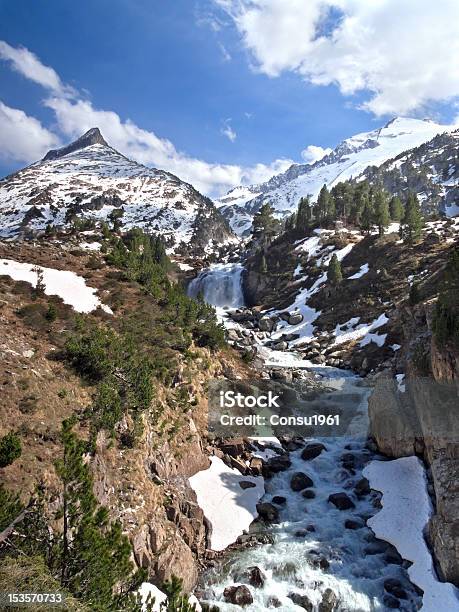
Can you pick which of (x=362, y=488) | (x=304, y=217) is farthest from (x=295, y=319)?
(x=304, y=217)

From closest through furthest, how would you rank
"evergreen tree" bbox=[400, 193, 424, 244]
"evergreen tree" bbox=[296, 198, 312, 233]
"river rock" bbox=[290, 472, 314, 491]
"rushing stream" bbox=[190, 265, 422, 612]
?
1. "rushing stream" bbox=[190, 265, 422, 612]
2. "river rock" bbox=[290, 472, 314, 491]
3. "evergreen tree" bbox=[400, 193, 424, 244]
4. "evergreen tree" bbox=[296, 198, 312, 233]

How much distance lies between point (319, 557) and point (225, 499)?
6030 mm

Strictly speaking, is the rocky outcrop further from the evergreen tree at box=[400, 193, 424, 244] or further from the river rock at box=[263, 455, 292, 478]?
the evergreen tree at box=[400, 193, 424, 244]

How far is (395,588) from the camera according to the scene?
17969mm

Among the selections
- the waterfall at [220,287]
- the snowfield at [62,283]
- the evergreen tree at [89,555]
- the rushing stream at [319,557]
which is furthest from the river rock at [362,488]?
the waterfall at [220,287]

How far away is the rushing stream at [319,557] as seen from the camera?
1756 centimetres

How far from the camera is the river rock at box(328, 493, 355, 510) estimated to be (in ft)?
78.5

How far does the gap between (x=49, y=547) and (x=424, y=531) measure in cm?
1792

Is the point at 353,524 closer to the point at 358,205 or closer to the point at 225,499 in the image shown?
the point at 225,499

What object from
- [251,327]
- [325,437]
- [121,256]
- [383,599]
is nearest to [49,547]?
[383,599]

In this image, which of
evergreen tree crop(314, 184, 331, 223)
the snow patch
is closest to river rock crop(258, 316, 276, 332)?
the snow patch

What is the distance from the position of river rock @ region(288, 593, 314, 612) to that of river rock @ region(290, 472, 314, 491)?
829 centimetres

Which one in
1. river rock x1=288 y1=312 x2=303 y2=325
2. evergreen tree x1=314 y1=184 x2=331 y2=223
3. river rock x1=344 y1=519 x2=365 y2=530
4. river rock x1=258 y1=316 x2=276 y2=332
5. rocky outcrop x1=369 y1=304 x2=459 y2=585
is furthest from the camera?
evergreen tree x1=314 y1=184 x2=331 y2=223

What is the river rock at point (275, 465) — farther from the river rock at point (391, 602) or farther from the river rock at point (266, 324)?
the river rock at point (266, 324)
